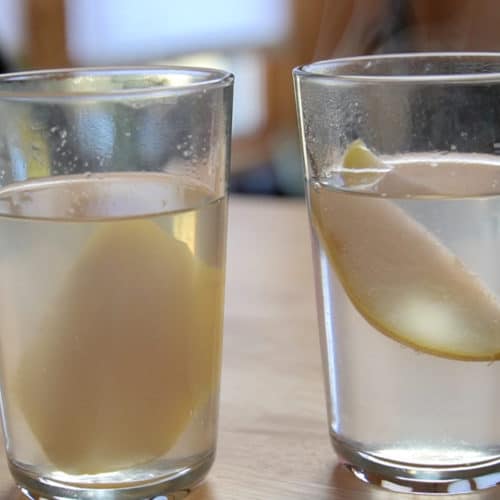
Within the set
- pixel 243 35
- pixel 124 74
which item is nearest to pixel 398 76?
pixel 124 74

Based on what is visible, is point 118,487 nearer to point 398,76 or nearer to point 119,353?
point 119,353

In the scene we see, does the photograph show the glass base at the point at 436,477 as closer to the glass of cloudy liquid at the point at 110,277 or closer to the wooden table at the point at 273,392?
the wooden table at the point at 273,392

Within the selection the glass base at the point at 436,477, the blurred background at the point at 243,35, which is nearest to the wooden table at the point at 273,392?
the glass base at the point at 436,477

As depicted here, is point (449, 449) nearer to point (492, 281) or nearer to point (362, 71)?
point (492, 281)

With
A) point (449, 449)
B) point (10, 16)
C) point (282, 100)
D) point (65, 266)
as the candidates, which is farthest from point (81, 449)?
point (282, 100)

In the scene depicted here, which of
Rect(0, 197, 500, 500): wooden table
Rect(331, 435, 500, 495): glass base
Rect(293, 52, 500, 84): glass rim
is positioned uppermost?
Rect(293, 52, 500, 84): glass rim

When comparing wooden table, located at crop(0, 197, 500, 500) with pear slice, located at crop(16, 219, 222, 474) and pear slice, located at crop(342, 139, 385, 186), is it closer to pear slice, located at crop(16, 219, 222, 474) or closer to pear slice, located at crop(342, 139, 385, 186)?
pear slice, located at crop(16, 219, 222, 474)

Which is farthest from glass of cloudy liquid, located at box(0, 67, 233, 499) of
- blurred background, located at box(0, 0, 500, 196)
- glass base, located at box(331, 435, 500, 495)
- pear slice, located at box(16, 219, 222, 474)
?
blurred background, located at box(0, 0, 500, 196)
